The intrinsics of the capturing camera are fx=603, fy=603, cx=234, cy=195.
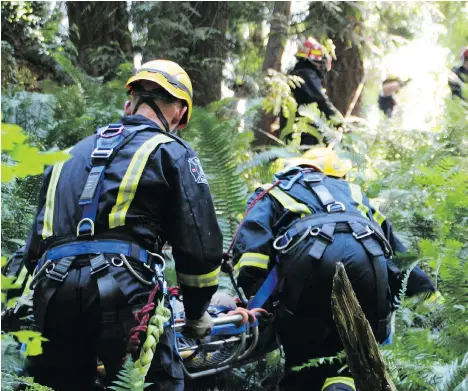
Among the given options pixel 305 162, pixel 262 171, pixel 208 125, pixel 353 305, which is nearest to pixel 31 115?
pixel 208 125

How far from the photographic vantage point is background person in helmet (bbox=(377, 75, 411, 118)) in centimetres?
1027

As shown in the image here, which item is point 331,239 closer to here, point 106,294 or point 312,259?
point 312,259

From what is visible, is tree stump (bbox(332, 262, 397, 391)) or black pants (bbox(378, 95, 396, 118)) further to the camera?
black pants (bbox(378, 95, 396, 118))

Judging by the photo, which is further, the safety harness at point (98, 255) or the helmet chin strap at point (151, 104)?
the helmet chin strap at point (151, 104)

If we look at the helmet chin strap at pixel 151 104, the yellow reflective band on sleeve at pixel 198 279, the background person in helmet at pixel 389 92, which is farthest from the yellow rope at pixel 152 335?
the background person in helmet at pixel 389 92

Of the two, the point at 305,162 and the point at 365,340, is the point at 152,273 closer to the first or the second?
the point at 365,340

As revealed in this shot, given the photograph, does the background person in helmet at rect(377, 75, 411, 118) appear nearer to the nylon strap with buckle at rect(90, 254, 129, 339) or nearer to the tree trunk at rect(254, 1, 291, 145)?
the tree trunk at rect(254, 1, 291, 145)

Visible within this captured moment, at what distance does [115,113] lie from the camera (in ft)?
24.0

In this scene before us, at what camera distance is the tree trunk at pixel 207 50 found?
8891 mm

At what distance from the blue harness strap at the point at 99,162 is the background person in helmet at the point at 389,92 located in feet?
26.3

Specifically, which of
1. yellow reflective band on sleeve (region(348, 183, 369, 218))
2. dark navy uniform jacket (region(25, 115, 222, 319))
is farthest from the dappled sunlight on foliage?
dark navy uniform jacket (region(25, 115, 222, 319))

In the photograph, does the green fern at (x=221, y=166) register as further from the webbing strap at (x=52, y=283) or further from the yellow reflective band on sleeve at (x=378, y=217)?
the webbing strap at (x=52, y=283)

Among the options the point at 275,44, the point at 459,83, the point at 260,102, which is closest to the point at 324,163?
the point at 260,102

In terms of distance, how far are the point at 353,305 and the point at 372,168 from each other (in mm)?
5863
